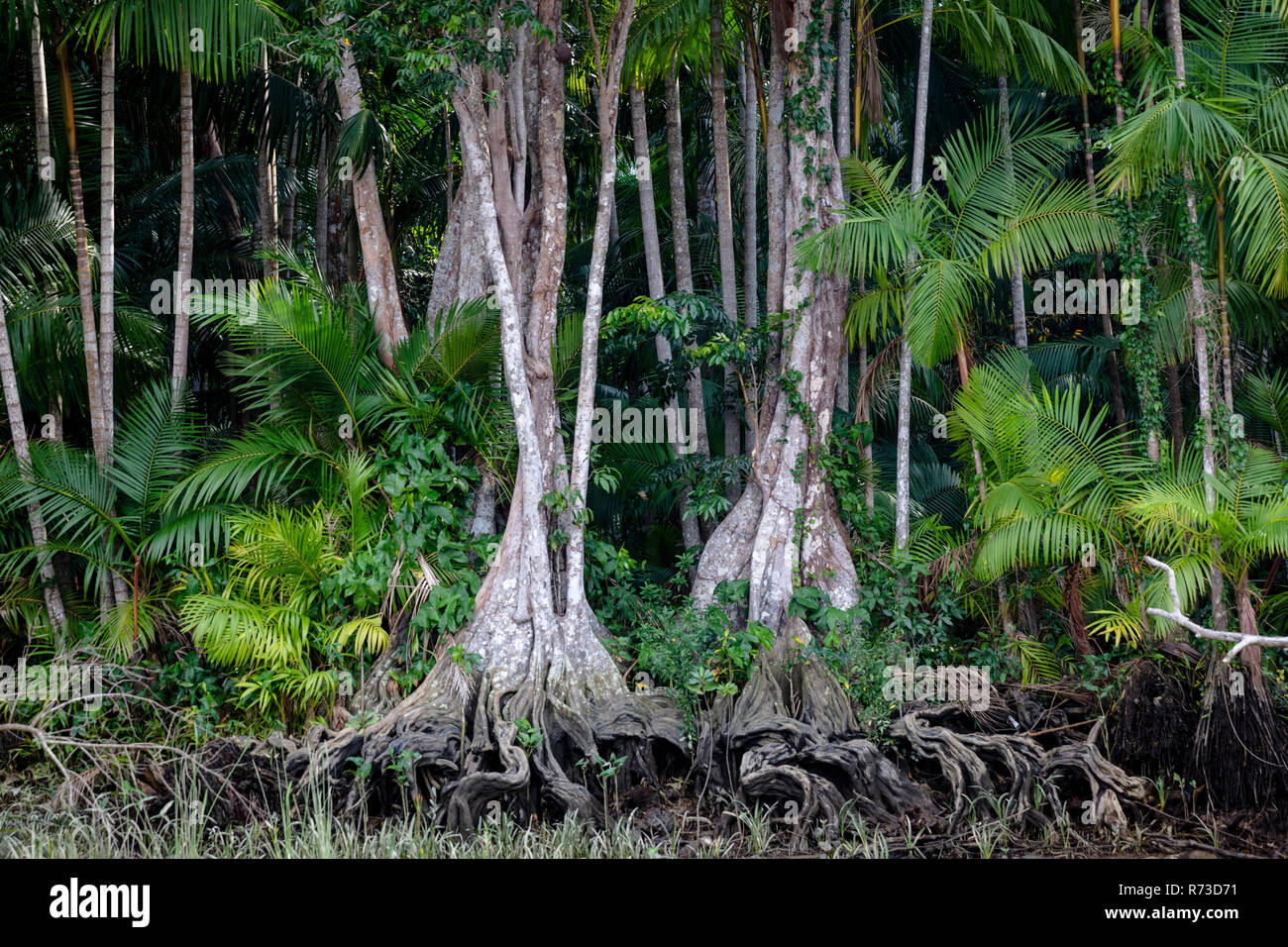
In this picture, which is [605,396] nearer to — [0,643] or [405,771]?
[405,771]

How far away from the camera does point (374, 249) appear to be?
25.0 feet

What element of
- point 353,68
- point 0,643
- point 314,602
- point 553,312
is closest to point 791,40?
point 553,312

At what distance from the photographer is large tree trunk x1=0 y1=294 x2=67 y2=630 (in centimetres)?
679

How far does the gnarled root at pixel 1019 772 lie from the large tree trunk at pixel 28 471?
5.76 meters

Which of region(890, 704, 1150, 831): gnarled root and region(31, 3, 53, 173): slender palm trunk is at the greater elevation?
region(31, 3, 53, 173): slender palm trunk

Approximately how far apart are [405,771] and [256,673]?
129 cm

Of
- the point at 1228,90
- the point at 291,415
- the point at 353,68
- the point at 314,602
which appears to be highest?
the point at 353,68

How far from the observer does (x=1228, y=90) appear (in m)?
7.12

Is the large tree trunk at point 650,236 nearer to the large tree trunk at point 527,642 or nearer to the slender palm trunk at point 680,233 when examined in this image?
the slender palm trunk at point 680,233

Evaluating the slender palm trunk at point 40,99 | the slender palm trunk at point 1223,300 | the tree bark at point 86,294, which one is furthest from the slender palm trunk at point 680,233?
the slender palm trunk at point 40,99

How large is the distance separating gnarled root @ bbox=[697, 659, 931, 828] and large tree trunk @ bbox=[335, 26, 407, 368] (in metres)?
3.53

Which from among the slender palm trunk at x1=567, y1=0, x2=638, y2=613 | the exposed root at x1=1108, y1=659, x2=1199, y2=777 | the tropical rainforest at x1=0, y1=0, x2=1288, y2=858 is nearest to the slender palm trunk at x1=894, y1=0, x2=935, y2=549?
the tropical rainforest at x1=0, y1=0, x2=1288, y2=858

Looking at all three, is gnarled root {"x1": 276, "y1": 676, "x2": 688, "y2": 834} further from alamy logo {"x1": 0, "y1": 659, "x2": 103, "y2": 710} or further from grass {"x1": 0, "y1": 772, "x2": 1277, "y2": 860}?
alamy logo {"x1": 0, "y1": 659, "x2": 103, "y2": 710}

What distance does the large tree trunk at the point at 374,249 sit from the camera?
7500 mm
